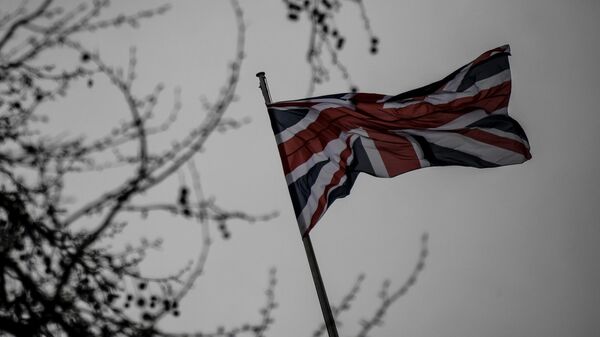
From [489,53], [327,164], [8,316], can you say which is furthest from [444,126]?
[8,316]

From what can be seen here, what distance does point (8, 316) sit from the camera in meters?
4.09

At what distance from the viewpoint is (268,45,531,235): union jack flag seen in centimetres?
732

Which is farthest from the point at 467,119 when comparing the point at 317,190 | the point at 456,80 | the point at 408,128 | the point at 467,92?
the point at 317,190

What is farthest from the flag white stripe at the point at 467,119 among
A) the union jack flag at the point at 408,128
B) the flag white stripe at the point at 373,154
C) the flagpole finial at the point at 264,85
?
the flagpole finial at the point at 264,85

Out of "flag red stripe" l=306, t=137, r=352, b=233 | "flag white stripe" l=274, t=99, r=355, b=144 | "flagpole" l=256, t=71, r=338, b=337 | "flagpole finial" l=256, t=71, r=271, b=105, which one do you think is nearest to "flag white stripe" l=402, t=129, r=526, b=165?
"flag red stripe" l=306, t=137, r=352, b=233

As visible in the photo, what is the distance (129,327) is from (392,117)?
15.6 ft

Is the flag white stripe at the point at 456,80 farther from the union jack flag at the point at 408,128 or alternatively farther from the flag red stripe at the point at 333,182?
the flag red stripe at the point at 333,182

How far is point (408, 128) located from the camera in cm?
786

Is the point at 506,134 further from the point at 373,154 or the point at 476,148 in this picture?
the point at 373,154

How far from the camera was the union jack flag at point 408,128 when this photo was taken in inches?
288

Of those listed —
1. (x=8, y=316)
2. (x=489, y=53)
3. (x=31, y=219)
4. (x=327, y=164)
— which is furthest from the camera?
(x=489, y=53)

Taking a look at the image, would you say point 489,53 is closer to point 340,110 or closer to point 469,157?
point 469,157

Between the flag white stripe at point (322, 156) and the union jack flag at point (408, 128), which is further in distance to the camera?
the union jack flag at point (408, 128)

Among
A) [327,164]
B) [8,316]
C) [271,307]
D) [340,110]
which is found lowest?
[271,307]
